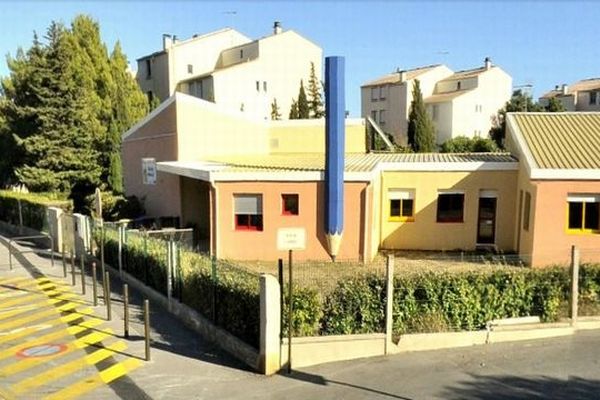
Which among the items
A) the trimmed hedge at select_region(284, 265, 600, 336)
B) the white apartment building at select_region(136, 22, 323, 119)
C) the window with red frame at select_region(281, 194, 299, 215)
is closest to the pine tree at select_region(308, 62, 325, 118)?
the white apartment building at select_region(136, 22, 323, 119)

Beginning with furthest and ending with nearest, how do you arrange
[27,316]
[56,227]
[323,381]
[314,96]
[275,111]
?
[314,96], [275,111], [56,227], [27,316], [323,381]

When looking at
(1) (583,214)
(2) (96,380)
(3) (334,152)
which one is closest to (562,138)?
(1) (583,214)

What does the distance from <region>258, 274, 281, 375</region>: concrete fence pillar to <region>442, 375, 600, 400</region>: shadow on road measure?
8.59 feet

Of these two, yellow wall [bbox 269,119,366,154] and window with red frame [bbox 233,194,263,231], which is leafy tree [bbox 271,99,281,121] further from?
window with red frame [bbox 233,194,263,231]

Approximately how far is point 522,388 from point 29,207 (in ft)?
78.5

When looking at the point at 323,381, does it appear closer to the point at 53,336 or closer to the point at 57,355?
the point at 57,355

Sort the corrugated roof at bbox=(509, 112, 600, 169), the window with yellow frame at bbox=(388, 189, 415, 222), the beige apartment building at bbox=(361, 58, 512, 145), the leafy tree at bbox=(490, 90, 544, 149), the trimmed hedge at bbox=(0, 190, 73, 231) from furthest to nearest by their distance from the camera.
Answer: the beige apartment building at bbox=(361, 58, 512, 145)
the leafy tree at bbox=(490, 90, 544, 149)
the trimmed hedge at bbox=(0, 190, 73, 231)
the window with yellow frame at bbox=(388, 189, 415, 222)
the corrugated roof at bbox=(509, 112, 600, 169)

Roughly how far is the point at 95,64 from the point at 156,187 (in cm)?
1901

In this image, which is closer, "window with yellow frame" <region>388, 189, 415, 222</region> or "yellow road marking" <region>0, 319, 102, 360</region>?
"yellow road marking" <region>0, 319, 102, 360</region>

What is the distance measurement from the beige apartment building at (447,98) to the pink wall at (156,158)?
101 ft

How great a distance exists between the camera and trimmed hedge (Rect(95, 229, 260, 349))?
8.93 m

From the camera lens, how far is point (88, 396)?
7.64 m

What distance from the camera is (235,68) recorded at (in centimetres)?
4506

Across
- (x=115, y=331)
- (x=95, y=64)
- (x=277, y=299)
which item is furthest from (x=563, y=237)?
(x=95, y=64)
